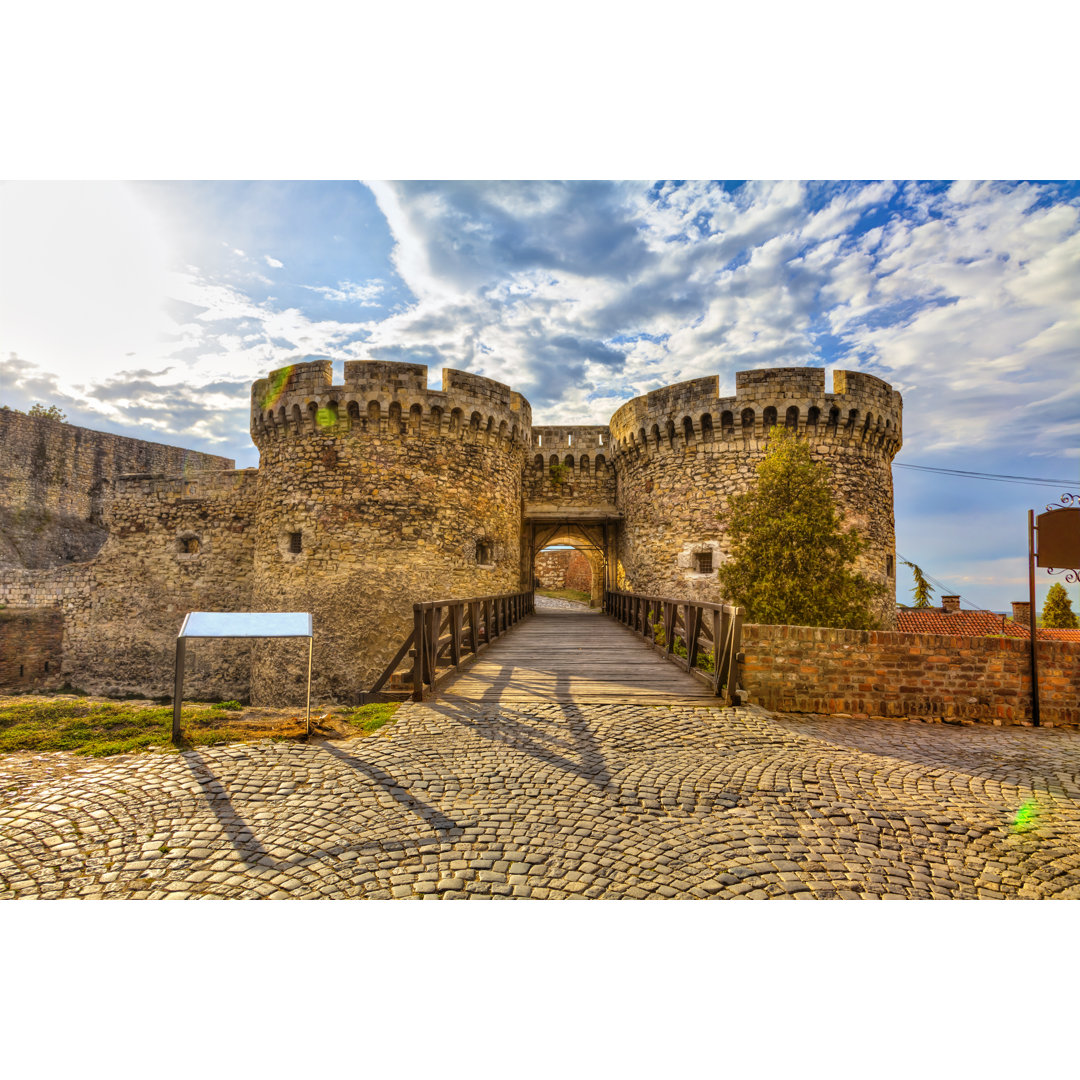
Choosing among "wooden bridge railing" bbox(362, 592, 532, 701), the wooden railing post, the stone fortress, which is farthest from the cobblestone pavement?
the stone fortress

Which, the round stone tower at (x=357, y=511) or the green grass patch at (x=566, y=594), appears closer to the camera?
the round stone tower at (x=357, y=511)

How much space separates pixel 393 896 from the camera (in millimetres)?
2355

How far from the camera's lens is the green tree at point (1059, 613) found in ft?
67.9

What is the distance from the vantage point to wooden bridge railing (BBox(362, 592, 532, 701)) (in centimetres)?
574

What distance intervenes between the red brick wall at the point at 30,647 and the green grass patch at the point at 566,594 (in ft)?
59.9

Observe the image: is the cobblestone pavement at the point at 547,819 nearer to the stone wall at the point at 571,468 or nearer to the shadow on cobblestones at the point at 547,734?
the shadow on cobblestones at the point at 547,734

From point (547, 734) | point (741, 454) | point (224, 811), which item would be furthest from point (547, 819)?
point (741, 454)

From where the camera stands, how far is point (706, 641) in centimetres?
681

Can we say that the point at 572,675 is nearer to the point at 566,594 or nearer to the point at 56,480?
the point at 56,480

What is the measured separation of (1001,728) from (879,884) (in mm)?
4474

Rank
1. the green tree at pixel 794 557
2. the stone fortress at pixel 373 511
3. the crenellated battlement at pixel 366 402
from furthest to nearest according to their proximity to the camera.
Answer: the crenellated battlement at pixel 366 402
the stone fortress at pixel 373 511
the green tree at pixel 794 557

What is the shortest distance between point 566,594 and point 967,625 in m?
16.9

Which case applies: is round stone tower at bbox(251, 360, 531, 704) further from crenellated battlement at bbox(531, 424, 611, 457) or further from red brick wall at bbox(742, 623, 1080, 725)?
red brick wall at bbox(742, 623, 1080, 725)

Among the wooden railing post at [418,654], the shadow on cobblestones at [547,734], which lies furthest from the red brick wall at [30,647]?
the shadow on cobblestones at [547,734]
